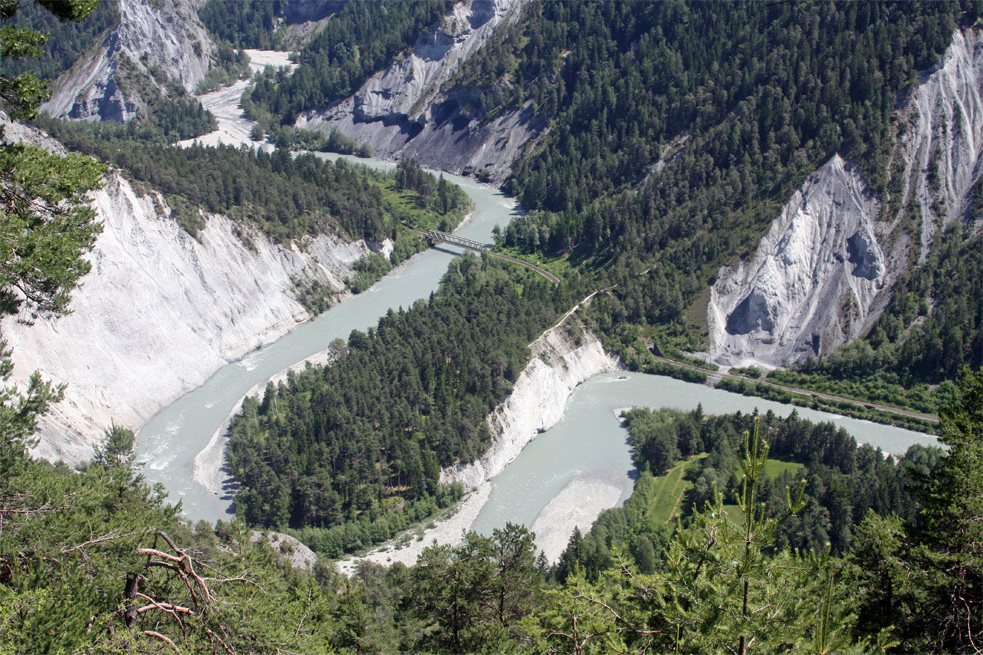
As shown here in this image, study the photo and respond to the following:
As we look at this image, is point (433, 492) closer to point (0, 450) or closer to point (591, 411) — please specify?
point (591, 411)

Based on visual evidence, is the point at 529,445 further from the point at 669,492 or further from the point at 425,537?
the point at 425,537

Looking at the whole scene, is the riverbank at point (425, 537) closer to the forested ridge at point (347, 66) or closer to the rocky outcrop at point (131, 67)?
the forested ridge at point (347, 66)

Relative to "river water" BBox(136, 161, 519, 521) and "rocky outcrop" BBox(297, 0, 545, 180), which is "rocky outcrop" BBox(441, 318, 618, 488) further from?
"rocky outcrop" BBox(297, 0, 545, 180)

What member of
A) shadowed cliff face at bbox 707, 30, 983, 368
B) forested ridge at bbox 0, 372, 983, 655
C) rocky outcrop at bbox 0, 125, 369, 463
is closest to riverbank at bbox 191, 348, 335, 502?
rocky outcrop at bbox 0, 125, 369, 463

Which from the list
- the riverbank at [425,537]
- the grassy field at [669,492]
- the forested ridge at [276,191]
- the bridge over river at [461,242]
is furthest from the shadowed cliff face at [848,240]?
the forested ridge at [276,191]

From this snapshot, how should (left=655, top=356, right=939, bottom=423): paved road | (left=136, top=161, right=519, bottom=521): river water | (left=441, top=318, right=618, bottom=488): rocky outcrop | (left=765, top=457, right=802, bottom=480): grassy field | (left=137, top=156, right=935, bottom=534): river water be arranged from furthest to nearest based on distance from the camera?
(left=655, top=356, right=939, bottom=423): paved road
(left=441, top=318, right=618, bottom=488): rocky outcrop
(left=765, top=457, right=802, bottom=480): grassy field
(left=136, top=161, right=519, bottom=521): river water
(left=137, top=156, right=935, bottom=534): river water
